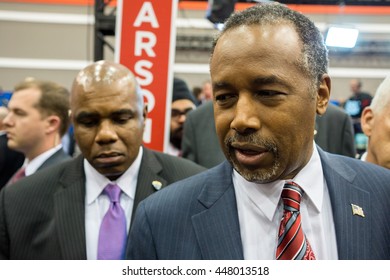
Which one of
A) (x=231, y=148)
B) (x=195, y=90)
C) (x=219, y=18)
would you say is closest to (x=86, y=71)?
(x=231, y=148)

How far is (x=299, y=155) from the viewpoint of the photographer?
1099 millimetres

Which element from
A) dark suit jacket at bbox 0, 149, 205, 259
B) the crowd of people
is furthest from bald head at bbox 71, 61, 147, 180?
the crowd of people

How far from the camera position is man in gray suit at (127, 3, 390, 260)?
3.39ft

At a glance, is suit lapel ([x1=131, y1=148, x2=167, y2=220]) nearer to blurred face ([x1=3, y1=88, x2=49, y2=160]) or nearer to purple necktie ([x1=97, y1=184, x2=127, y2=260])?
purple necktie ([x1=97, y1=184, x2=127, y2=260])

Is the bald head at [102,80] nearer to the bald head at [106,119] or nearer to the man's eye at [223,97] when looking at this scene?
the bald head at [106,119]

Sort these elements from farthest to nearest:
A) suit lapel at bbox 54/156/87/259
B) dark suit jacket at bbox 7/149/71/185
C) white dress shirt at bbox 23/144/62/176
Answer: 1. white dress shirt at bbox 23/144/62/176
2. dark suit jacket at bbox 7/149/71/185
3. suit lapel at bbox 54/156/87/259

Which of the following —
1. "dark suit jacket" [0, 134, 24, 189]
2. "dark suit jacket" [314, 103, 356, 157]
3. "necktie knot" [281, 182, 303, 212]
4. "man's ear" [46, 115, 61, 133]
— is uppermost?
"necktie knot" [281, 182, 303, 212]

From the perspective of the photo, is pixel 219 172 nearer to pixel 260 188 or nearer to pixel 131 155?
pixel 260 188

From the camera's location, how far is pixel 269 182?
1.13 metres

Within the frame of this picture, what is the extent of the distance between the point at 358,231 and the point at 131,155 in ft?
3.51

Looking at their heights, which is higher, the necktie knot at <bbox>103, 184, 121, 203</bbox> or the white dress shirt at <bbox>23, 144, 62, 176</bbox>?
the necktie knot at <bbox>103, 184, 121, 203</bbox>

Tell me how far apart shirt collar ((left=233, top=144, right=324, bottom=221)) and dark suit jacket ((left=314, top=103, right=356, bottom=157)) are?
4.55ft

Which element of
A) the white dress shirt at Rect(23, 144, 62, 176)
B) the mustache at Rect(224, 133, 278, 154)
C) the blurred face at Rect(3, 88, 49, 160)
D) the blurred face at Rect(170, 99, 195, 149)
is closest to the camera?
the mustache at Rect(224, 133, 278, 154)

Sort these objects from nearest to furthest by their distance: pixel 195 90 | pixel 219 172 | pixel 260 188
→ pixel 260 188 < pixel 219 172 < pixel 195 90
